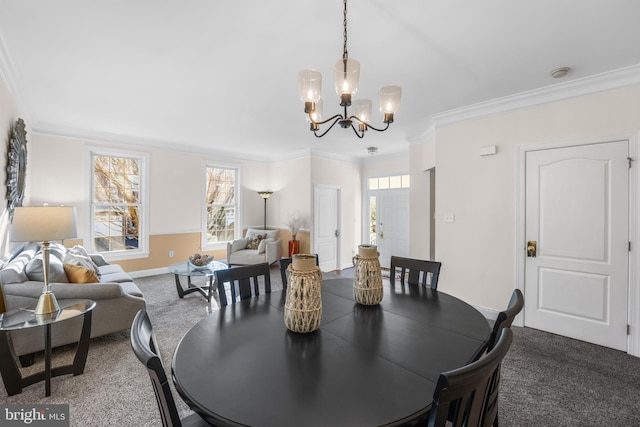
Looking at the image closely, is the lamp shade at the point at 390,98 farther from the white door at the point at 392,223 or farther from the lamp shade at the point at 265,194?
the lamp shade at the point at 265,194

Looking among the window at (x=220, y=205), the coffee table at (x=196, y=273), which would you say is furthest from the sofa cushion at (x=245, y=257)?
the coffee table at (x=196, y=273)

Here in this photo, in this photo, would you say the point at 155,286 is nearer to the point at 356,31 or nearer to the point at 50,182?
the point at 50,182

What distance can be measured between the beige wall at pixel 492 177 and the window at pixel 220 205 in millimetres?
4266

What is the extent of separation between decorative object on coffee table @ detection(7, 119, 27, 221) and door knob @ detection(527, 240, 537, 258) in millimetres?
5384

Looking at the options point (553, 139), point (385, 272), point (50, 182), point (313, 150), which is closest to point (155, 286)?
point (50, 182)

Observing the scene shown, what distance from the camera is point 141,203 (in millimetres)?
5195

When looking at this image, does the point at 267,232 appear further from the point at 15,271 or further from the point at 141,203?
the point at 15,271

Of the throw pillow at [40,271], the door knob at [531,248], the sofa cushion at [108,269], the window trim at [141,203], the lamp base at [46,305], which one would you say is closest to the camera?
the lamp base at [46,305]

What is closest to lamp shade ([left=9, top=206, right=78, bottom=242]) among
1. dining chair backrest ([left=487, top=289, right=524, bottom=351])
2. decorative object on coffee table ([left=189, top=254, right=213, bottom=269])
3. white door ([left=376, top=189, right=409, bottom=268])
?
decorative object on coffee table ([left=189, top=254, right=213, bottom=269])

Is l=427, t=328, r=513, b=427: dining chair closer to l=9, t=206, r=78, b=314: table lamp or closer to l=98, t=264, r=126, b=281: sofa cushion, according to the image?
l=9, t=206, r=78, b=314: table lamp

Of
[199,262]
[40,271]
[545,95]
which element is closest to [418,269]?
[545,95]

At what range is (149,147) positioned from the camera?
17.1 ft

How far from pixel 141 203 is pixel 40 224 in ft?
10.7

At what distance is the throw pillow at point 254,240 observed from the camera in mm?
5929
